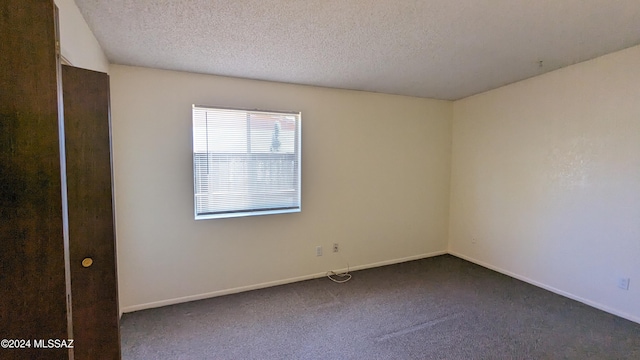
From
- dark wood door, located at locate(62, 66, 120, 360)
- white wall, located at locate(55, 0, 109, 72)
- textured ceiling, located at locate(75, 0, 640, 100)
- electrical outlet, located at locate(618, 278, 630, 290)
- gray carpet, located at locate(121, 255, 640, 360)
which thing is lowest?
gray carpet, located at locate(121, 255, 640, 360)

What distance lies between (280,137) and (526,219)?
3113mm

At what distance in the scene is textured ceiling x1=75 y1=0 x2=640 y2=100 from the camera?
177cm

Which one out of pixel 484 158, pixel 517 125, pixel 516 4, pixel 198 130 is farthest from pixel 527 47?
pixel 198 130

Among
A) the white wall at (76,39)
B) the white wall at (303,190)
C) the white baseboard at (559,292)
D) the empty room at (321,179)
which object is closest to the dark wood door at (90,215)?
the empty room at (321,179)

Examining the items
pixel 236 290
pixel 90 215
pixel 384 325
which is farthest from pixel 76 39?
pixel 384 325

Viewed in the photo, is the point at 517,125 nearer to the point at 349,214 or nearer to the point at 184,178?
the point at 349,214

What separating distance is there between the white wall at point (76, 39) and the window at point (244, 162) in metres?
0.91

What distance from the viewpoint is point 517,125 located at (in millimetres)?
3383

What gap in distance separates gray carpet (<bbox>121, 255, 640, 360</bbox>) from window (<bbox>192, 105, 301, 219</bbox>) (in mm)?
984

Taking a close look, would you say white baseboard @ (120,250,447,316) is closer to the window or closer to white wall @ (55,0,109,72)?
the window

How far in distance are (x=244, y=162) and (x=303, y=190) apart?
777mm

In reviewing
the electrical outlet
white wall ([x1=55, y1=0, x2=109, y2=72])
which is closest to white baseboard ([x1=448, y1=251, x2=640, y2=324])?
the electrical outlet

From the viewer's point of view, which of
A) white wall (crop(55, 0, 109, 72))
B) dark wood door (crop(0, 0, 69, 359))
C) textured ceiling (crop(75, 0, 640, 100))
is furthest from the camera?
textured ceiling (crop(75, 0, 640, 100))

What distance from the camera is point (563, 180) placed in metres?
2.96
